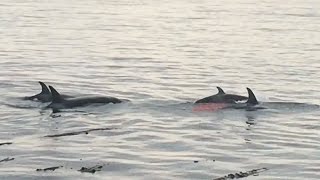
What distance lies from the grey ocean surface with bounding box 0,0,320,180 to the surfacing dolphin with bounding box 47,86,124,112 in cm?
39


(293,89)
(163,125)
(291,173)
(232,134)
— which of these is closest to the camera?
(291,173)

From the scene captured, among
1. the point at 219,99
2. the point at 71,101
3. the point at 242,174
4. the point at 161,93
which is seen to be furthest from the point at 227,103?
the point at 242,174

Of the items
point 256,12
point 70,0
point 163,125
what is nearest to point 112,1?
point 70,0

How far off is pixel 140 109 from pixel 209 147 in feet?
16.0

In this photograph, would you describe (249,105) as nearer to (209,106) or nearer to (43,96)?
(209,106)

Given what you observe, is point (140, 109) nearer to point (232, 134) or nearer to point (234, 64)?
point (232, 134)

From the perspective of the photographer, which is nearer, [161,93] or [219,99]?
[219,99]

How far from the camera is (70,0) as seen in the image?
264 feet

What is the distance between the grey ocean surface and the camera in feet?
45.2

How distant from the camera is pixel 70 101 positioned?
19734mm

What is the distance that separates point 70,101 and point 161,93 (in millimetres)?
3634

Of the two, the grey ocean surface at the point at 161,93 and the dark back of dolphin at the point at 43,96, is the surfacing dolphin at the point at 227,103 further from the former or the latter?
the dark back of dolphin at the point at 43,96

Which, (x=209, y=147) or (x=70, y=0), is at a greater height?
(x=70, y=0)

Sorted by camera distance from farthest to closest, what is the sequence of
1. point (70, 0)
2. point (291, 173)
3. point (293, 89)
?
point (70, 0) < point (293, 89) < point (291, 173)
